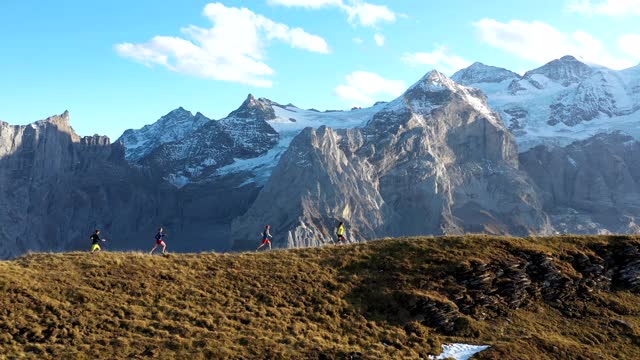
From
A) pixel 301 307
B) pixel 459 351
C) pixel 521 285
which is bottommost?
pixel 459 351

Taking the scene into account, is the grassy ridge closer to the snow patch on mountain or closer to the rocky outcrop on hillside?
the rocky outcrop on hillside

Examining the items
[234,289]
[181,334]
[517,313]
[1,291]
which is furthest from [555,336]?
[1,291]

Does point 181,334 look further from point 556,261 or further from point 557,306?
point 556,261

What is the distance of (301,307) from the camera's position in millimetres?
36719

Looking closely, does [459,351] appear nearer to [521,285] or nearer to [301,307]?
[301,307]

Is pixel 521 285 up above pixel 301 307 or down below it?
above

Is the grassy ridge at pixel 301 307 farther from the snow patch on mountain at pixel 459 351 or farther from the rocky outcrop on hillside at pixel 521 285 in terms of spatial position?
the snow patch on mountain at pixel 459 351

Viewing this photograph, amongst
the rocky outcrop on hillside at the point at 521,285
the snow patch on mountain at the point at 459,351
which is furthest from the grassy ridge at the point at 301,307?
the snow patch on mountain at the point at 459,351

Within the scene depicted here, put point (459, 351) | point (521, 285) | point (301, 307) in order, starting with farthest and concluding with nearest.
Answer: point (521, 285), point (301, 307), point (459, 351)

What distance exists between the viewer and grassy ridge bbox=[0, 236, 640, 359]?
30469 millimetres

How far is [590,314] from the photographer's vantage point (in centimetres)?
4125

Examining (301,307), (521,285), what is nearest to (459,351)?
(301,307)

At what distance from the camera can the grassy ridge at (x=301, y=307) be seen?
30469mm

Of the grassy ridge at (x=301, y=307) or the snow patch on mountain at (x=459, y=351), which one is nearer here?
the grassy ridge at (x=301, y=307)
